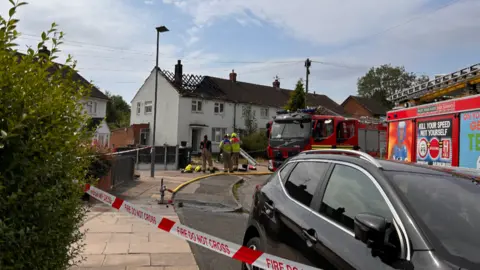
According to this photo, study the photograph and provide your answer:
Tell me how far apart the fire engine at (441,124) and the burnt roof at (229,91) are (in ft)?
83.2

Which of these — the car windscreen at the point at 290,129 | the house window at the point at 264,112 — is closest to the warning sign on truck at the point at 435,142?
the car windscreen at the point at 290,129

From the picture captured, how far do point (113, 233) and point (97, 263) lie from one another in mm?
1545

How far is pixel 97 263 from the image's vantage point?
16.0 ft

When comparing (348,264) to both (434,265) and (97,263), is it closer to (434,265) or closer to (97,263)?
(434,265)

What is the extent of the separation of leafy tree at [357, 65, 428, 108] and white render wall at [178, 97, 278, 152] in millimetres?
40683

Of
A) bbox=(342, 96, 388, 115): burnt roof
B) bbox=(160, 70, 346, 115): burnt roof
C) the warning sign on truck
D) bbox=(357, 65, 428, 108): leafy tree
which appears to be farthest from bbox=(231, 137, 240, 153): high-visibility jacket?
bbox=(357, 65, 428, 108): leafy tree

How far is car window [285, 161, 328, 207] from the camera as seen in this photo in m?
3.40

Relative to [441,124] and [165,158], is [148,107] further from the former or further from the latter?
[441,124]

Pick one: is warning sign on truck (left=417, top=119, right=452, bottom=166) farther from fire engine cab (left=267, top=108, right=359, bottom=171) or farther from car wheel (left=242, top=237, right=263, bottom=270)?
fire engine cab (left=267, top=108, right=359, bottom=171)

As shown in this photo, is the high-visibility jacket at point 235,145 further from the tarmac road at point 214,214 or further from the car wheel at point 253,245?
the car wheel at point 253,245

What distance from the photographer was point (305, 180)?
363 centimetres

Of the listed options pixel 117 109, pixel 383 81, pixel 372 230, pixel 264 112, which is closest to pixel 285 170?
pixel 372 230

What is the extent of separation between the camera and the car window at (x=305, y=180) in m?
3.40

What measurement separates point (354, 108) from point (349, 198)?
2318 inches
